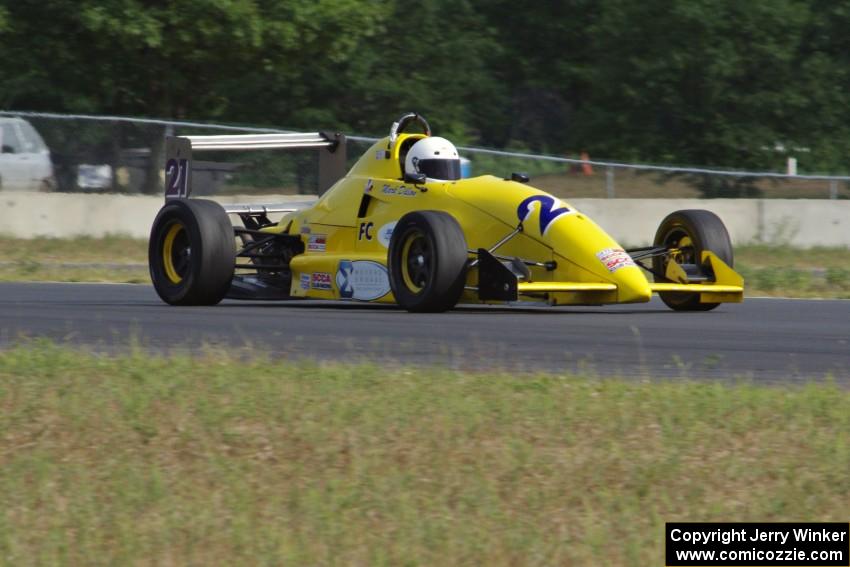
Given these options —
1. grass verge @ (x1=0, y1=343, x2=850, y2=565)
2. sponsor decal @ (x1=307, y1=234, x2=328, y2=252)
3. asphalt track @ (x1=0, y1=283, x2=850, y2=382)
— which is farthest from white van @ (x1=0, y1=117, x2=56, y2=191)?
grass verge @ (x1=0, y1=343, x2=850, y2=565)

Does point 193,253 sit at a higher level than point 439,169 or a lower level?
lower

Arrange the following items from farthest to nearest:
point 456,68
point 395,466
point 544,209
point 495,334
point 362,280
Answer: point 456,68 → point 362,280 → point 544,209 → point 495,334 → point 395,466

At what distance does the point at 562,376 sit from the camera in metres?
7.91

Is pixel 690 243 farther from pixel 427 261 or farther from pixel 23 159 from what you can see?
pixel 23 159

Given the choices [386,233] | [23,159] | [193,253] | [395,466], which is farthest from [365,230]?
[23,159]

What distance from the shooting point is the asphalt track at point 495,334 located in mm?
8758

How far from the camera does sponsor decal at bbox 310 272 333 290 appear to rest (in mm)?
12703

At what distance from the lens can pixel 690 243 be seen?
12.6 meters

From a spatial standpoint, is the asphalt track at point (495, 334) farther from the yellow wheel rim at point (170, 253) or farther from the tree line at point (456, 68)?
the tree line at point (456, 68)

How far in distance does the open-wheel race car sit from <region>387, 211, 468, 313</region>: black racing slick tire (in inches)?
0.4

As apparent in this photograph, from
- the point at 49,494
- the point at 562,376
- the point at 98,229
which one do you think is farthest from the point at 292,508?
the point at 98,229

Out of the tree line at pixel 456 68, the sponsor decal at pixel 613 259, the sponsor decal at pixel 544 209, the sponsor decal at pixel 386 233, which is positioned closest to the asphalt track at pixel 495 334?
the sponsor decal at pixel 613 259

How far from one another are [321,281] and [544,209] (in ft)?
7.09

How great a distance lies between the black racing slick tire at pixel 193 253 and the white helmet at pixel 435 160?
5.21ft
